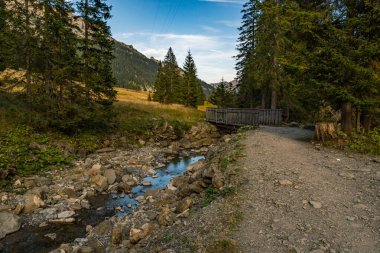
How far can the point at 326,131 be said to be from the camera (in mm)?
13836

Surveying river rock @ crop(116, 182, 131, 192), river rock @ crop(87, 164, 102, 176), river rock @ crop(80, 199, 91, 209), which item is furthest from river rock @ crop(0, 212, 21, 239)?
river rock @ crop(87, 164, 102, 176)

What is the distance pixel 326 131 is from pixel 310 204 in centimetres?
781

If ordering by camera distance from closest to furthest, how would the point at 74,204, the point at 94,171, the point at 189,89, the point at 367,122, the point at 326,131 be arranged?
1. the point at 74,204
2. the point at 326,131
3. the point at 367,122
4. the point at 94,171
5. the point at 189,89

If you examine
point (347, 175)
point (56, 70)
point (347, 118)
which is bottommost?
point (347, 175)

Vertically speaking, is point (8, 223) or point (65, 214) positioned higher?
point (8, 223)

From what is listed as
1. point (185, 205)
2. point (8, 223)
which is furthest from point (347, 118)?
point (8, 223)

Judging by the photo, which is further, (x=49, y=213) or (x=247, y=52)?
(x=247, y=52)

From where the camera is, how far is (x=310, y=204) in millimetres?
7223

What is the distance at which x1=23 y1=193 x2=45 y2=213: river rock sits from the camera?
11.9 metres

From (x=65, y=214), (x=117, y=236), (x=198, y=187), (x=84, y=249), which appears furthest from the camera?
(x=65, y=214)

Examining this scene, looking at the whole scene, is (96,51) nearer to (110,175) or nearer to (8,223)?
(110,175)

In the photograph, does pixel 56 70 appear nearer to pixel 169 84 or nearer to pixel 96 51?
pixel 96 51

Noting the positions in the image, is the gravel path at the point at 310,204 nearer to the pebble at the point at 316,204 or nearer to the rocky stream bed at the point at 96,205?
the pebble at the point at 316,204

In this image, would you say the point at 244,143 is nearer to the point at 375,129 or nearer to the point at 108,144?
the point at 375,129
